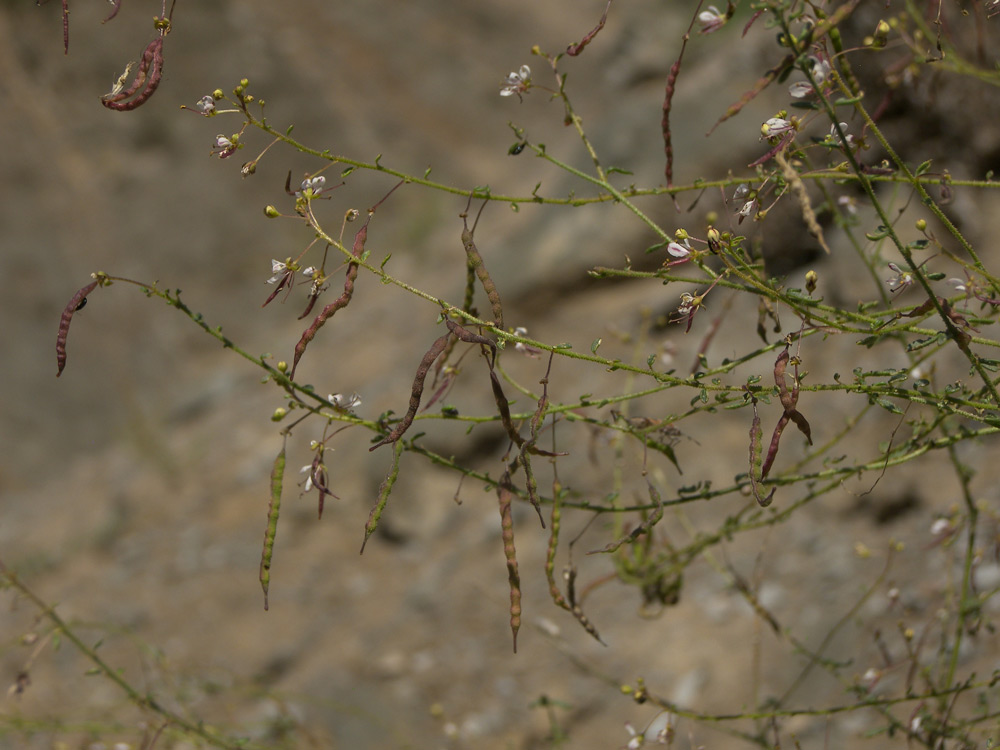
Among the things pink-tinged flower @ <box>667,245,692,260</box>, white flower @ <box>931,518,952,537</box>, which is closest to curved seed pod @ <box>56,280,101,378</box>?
pink-tinged flower @ <box>667,245,692,260</box>

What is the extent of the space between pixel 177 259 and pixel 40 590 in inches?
94.9

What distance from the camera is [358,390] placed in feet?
16.1

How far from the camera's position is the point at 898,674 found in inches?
98.9

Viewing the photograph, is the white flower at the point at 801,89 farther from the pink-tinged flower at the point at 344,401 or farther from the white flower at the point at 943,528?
the white flower at the point at 943,528

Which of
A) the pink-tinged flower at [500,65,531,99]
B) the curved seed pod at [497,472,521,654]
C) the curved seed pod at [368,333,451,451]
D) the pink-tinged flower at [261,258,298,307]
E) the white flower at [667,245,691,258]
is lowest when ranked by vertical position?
the curved seed pod at [497,472,521,654]

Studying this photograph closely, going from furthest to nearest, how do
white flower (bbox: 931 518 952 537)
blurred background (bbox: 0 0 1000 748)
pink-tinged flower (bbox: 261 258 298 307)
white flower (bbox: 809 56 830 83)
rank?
blurred background (bbox: 0 0 1000 748) < white flower (bbox: 931 518 952 537) < pink-tinged flower (bbox: 261 258 298 307) < white flower (bbox: 809 56 830 83)

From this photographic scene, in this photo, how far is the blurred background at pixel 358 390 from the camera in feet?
9.94

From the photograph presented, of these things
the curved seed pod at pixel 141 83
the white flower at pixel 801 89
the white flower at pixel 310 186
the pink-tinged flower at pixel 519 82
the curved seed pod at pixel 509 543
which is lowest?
the curved seed pod at pixel 509 543

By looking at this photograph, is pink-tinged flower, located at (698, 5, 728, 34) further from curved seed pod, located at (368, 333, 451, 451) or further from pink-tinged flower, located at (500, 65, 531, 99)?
curved seed pod, located at (368, 333, 451, 451)

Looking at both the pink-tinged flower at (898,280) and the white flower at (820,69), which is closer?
the white flower at (820,69)

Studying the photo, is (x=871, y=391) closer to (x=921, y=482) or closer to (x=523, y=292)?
(x=921, y=482)

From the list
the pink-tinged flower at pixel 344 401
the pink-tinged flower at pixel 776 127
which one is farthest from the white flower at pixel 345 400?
the pink-tinged flower at pixel 776 127

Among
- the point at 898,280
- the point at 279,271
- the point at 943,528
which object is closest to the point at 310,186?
the point at 279,271

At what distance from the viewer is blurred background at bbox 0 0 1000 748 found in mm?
3029
